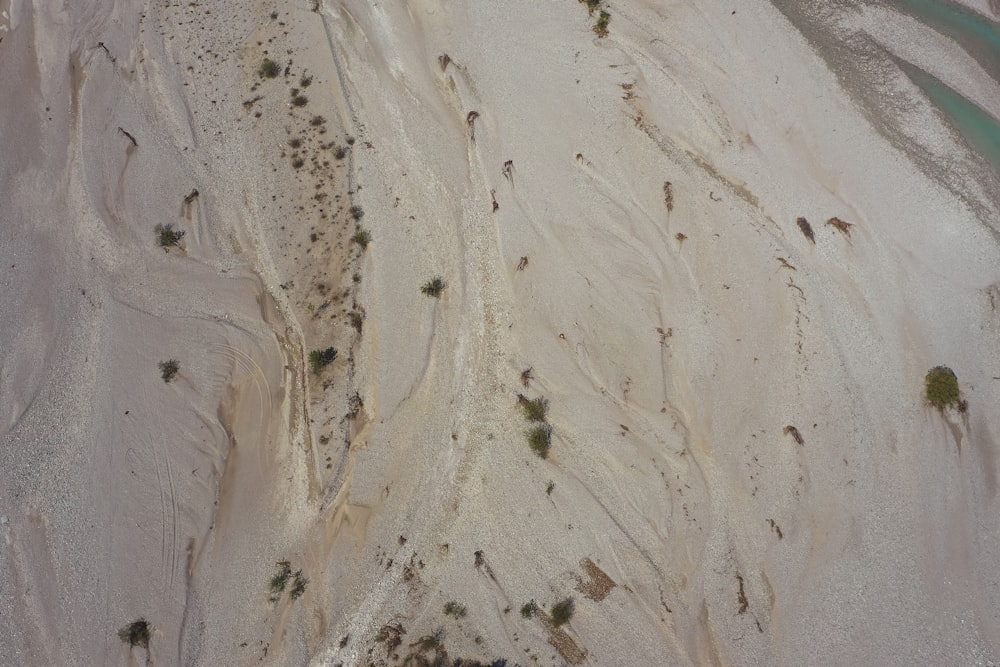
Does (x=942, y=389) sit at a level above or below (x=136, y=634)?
above

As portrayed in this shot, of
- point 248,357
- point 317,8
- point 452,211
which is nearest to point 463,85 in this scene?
point 452,211

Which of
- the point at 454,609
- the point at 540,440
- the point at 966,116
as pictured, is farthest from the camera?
the point at 966,116

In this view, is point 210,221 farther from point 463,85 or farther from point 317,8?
point 463,85

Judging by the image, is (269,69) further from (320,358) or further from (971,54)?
(971,54)

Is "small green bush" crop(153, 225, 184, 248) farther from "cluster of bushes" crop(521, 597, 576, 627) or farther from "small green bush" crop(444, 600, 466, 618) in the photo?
"cluster of bushes" crop(521, 597, 576, 627)

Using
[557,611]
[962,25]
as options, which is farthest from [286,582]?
[962,25]

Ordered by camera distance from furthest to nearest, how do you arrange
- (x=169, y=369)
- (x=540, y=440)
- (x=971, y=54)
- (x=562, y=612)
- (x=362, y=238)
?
(x=971, y=54), (x=362, y=238), (x=169, y=369), (x=540, y=440), (x=562, y=612)

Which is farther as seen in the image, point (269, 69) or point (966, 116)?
point (966, 116)

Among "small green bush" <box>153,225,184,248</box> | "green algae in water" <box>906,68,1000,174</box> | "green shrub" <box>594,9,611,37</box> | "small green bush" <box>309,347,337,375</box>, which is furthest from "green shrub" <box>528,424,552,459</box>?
"green algae in water" <box>906,68,1000,174</box>

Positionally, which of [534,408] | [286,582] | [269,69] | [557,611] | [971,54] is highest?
[971,54]
